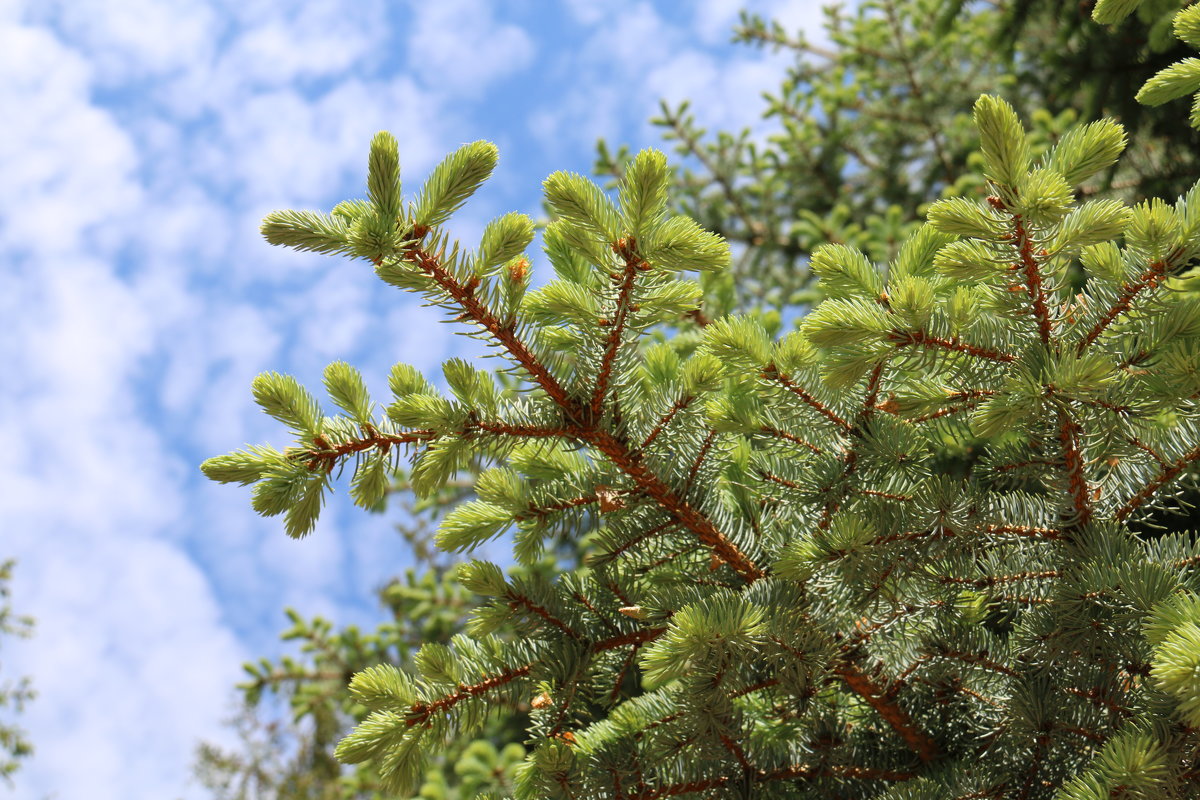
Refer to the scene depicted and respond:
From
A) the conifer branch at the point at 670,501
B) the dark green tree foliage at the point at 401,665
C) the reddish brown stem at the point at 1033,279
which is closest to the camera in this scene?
the reddish brown stem at the point at 1033,279

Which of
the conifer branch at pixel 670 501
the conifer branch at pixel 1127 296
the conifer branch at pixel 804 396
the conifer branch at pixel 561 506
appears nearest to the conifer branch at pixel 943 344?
the conifer branch at pixel 1127 296

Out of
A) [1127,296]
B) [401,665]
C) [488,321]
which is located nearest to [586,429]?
[488,321]

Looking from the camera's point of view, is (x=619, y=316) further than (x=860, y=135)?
No

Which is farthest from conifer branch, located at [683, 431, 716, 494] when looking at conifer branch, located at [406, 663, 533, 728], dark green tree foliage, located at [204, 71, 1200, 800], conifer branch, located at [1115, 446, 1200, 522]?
conifer branch, located at [1115, 446, 1200, 522]

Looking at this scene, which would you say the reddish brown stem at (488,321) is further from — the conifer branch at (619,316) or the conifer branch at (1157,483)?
the conifer branch at (1157,483)

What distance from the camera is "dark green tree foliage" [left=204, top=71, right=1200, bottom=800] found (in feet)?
4.58

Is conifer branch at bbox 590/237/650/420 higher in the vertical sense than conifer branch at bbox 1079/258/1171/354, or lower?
higher

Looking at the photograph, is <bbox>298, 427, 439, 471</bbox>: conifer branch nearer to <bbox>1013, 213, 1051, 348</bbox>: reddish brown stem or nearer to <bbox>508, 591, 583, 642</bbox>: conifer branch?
<bbox>508, 591, 583, 642</bbox>: conifer branch

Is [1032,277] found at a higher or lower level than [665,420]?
lower

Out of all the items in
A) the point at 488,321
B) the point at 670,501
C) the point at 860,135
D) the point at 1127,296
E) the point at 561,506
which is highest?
the point at 860,135

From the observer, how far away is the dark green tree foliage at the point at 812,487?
55.0 inches

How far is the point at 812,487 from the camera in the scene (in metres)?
1.76

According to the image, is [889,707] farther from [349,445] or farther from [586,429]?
[349,445]

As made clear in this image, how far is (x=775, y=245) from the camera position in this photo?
6.26 metres
